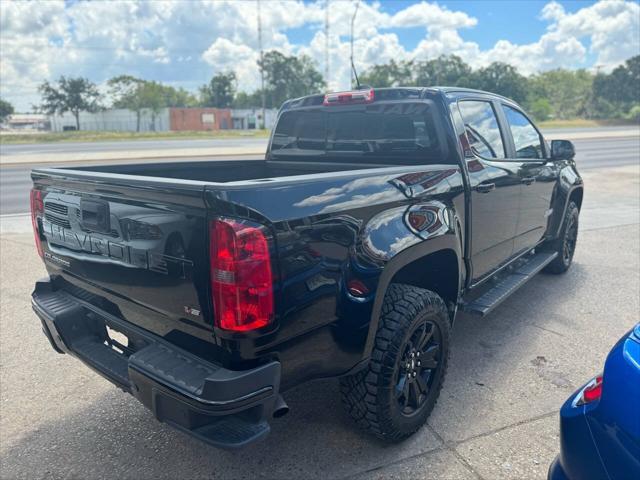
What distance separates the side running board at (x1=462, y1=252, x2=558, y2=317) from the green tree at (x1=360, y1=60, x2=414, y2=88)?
7528 cm

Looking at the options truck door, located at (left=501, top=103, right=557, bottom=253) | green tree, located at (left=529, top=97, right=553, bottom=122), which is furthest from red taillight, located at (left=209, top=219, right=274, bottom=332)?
green tree, located at (left=529, top=97, right=553, bottom=122)

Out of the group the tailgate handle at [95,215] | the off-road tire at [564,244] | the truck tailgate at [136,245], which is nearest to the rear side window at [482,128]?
the off-road tire at [564,244]

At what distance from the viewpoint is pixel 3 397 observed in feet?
10.6

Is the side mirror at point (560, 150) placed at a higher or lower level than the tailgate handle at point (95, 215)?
higher

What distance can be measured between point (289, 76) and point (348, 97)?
Result: 280 ft

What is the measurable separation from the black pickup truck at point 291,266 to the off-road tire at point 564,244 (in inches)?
72.4

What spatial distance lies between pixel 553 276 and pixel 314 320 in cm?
431

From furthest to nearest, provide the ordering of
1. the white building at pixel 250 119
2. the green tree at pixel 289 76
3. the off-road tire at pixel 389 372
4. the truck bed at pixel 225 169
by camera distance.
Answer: the green tree at pixel 289 76
the white building at pixel 250 119
the truck bed at pixel 225 169
the off-road tire at pixel 389 372

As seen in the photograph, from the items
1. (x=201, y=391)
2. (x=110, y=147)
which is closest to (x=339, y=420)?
(x=201, y=391)

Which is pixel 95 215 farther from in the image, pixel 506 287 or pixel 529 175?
pixel 529 175

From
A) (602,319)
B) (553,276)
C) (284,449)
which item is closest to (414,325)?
(284,449)

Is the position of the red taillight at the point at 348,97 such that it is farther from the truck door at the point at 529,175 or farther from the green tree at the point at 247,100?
the green tree at the point at 247,100

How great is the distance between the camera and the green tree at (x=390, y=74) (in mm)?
77625

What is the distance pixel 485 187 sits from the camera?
3.42 meters
